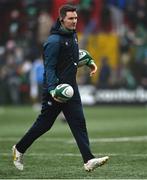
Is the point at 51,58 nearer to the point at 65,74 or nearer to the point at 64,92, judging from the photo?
the point at 65,74

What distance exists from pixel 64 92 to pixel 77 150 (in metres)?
3.76

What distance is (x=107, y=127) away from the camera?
1905cm

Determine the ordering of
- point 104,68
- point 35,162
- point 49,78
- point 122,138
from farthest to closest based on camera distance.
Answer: point 104,68 → point 122,138 → point 35,162 → point 49,78

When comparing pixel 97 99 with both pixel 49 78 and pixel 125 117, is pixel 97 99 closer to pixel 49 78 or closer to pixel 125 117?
pixel 125 117

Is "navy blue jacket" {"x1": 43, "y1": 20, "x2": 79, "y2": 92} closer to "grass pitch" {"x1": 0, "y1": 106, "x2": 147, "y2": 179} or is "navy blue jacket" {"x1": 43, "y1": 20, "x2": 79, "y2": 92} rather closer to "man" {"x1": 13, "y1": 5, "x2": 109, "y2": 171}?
"man" {"x1": 13, "y1": 5, "x2": 109, "y2": 171}

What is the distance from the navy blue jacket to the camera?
9.84 meters

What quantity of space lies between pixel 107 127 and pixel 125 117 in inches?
146

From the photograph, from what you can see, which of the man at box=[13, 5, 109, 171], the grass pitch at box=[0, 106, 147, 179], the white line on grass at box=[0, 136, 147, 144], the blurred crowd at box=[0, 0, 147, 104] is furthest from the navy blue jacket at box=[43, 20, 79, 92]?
the blurred crowd at box=[0, 0, 147, 104]

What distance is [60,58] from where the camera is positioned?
10000 millimetres

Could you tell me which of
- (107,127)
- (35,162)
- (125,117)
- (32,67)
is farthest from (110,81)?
(35,162)

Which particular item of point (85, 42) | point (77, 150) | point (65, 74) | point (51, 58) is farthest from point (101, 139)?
point (85, 42)

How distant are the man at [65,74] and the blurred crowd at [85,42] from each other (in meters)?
16.3

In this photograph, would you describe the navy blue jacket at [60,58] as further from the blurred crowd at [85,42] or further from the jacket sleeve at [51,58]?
the blurred crowd at [85,42]

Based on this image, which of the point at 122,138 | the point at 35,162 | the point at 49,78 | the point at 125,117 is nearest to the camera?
the point at 49,78
